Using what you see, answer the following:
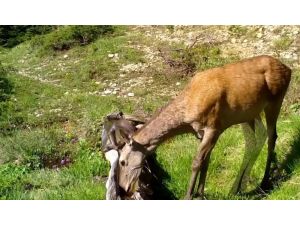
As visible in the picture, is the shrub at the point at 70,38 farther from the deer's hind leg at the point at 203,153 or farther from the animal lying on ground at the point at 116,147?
the deer's hind leg at the point at 203,153

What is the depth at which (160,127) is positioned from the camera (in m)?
6.20

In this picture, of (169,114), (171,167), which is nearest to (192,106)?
(169,114)

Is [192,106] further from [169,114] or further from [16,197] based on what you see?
[16,197]

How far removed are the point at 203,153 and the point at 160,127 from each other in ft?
1.75

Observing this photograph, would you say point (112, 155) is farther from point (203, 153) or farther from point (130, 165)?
point (203, 153)

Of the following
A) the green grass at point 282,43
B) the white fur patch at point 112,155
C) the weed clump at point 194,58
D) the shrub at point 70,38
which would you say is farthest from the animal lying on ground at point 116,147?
the shrub at point 70,38

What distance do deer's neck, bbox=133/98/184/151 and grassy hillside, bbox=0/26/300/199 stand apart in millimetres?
780

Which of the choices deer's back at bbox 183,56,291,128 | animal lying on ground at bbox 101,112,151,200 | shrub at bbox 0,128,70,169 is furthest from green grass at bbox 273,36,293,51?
animal lying on ground at bbox 101,112,151,200

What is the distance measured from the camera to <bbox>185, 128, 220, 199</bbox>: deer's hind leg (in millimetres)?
6113

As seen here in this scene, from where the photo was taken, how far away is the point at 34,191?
22.7 ft

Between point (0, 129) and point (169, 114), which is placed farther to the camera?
→ point (0, 129)

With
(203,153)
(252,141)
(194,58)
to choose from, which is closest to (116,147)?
(203,153)

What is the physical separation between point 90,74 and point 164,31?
6.17 ft

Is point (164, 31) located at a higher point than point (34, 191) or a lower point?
higher
